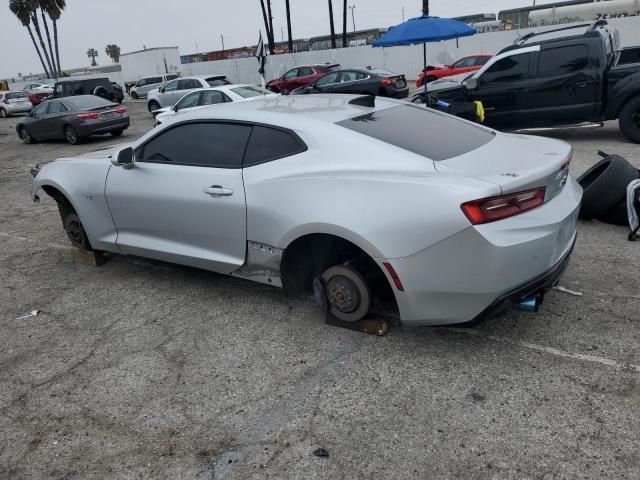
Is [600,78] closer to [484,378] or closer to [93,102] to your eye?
[484,378]

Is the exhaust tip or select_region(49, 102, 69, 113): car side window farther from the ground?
select_region(49, 102, 69, 113): car side window

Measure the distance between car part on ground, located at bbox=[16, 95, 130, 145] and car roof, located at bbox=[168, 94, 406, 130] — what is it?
11930 mm

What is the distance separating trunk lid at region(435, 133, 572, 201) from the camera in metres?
2.89

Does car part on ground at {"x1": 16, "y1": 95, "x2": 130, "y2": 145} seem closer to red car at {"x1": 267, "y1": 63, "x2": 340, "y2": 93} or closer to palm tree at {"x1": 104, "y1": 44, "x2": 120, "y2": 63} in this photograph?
red car at {"x1": 267, "y1": 63, "x2": 340, "y2": 93}

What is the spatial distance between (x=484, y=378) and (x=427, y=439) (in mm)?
616

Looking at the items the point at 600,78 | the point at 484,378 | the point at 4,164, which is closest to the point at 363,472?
the point at 484,378

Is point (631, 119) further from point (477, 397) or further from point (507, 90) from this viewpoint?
point (477, 397)

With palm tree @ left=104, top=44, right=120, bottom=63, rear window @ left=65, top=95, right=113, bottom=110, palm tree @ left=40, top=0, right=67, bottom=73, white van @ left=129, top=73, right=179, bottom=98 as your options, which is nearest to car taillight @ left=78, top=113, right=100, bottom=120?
rear window @ left=65, top=95, right=113, bottom=110

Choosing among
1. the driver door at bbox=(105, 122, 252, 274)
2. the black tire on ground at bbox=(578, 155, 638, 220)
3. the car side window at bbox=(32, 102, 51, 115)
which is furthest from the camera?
the car side window at bbox=(32, 102, 51, 115)

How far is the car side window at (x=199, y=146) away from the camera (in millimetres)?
3777

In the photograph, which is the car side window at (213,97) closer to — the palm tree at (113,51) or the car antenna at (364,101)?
the car antenna at (364,101)

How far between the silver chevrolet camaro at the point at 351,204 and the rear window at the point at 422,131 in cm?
2

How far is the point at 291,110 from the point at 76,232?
2.68m

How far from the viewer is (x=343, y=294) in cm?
345
